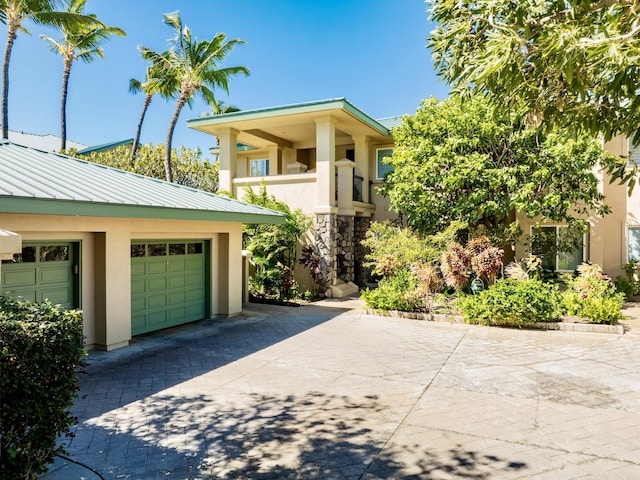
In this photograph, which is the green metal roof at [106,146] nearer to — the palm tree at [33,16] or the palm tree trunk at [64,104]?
the palm tree trunk at [64,104]

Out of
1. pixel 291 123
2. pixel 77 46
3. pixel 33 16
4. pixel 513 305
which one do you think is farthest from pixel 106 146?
pixel 513 305

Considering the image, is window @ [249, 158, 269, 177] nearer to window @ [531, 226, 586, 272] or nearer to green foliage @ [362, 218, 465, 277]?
green foliage @ [362, 218, 465, 277]

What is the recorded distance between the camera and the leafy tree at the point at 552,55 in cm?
407

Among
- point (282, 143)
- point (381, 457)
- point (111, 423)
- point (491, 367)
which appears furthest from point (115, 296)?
point (282, 143)

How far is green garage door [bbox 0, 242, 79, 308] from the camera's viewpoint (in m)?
A: 7.47

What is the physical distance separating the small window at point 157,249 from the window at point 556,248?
461 inches

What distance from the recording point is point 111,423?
528 centimetres

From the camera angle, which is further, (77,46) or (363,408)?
(77,46)

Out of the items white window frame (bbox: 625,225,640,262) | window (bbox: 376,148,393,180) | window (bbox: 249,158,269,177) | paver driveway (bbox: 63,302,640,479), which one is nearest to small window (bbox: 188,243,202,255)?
paver driveway (bbox: 63,302,640,479)

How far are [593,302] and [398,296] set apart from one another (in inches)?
185

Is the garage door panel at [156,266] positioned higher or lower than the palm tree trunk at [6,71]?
lower

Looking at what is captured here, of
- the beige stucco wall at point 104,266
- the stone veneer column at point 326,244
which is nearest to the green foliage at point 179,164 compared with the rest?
the stone veneer column at point 326,244

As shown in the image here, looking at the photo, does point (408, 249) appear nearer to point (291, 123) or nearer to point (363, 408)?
point (291, 123)

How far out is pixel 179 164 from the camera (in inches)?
925
